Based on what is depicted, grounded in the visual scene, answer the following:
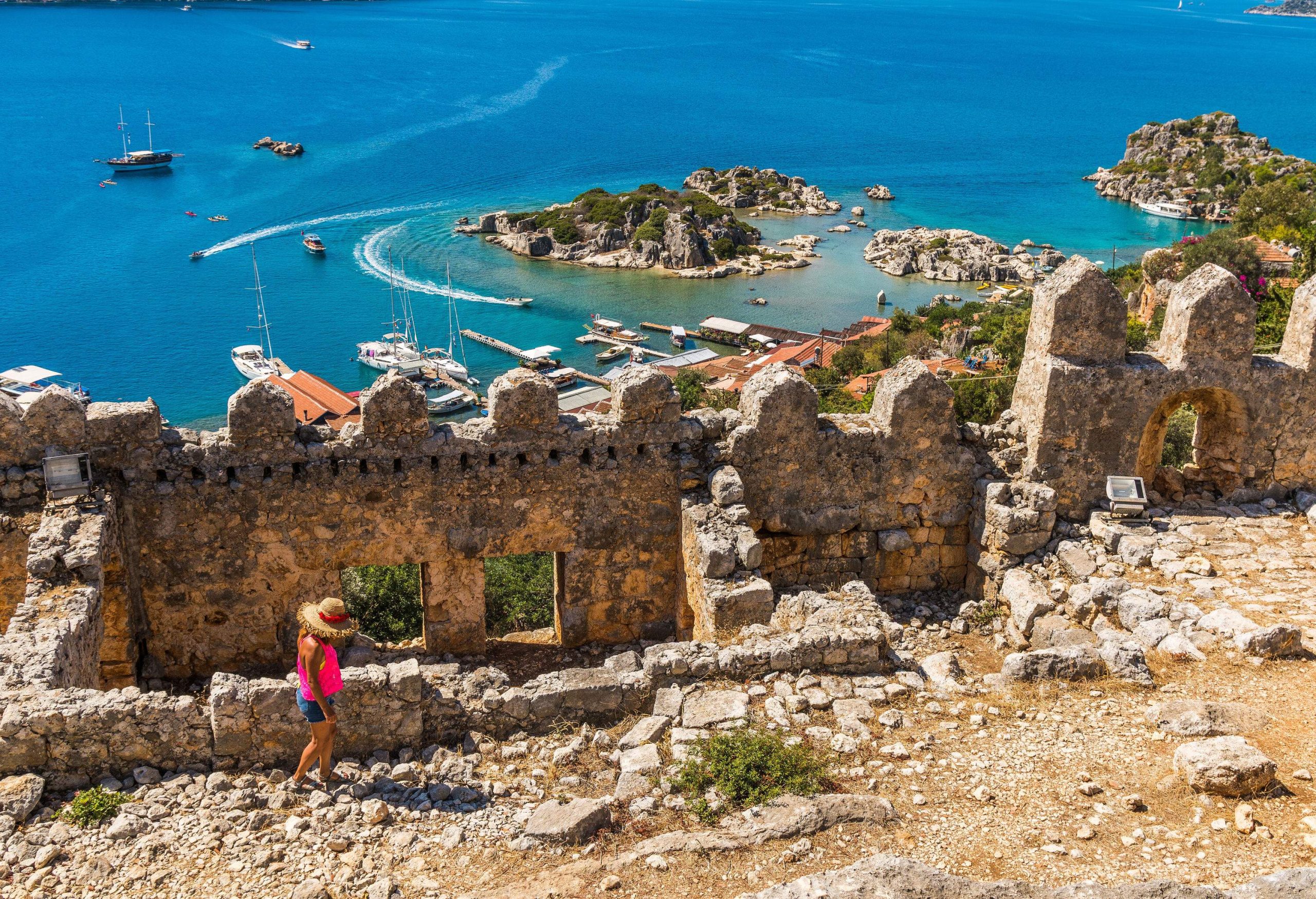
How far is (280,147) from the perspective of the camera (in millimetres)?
121688

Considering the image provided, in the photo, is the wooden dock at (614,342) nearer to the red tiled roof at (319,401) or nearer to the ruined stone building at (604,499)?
the red tiled roof at (319,401)

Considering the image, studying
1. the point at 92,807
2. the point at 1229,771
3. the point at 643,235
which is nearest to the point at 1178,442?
the point at 1229,771

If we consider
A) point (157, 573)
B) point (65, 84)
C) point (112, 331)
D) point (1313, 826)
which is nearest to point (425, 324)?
point (112, 331)

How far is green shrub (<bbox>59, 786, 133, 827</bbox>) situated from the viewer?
6602 millimetres

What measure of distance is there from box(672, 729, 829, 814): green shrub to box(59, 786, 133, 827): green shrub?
3.54 meters

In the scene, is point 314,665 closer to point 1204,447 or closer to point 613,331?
point 1204,447

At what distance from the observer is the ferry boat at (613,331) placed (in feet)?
227

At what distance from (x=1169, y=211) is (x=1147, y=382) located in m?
104

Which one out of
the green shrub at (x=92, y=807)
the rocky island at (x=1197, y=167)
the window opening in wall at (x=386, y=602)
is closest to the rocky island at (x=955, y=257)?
the rocky island at (x=1197, y=167)

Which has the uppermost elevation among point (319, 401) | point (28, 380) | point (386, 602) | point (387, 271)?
point (386, 602)

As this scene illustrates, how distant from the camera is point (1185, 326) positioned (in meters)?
11.0

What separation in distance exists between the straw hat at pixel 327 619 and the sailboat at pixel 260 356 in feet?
174

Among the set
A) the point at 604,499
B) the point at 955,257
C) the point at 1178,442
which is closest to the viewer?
the point at 604,499

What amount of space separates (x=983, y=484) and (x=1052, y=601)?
1563 millimetres
